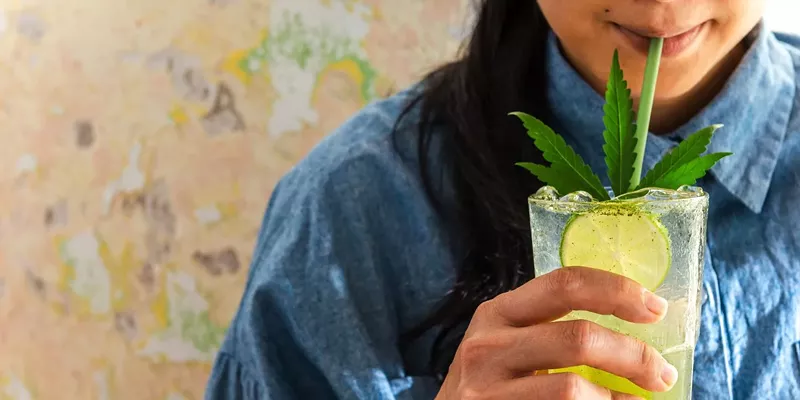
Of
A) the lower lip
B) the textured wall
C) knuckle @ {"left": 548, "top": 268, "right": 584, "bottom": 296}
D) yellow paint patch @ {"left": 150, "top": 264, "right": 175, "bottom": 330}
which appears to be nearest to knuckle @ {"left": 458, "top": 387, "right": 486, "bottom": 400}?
knuckle @ {"left": 548, "top": 268, "right": 584, "bottom": 296}

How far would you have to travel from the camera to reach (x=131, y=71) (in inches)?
58.2

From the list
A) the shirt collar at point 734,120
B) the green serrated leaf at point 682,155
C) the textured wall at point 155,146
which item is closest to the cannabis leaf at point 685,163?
the green serrated leaf at point 682,155

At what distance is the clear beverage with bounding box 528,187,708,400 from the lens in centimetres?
53

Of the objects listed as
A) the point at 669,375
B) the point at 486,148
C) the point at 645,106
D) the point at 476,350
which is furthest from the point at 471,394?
the point at 486,148

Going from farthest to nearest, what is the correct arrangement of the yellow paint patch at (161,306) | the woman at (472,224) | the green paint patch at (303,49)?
the yellow paint patch at (161,306)
the green paint patch at (303,49)
the woman at (472,224)

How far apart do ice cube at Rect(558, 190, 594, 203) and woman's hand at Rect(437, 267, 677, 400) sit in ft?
0.15

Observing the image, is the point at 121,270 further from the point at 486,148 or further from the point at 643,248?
the point at 643,248

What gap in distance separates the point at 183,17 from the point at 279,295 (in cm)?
75

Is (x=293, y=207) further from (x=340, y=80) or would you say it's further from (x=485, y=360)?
(x=340, y=80)

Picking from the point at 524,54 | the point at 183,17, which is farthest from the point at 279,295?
the point at 183,17

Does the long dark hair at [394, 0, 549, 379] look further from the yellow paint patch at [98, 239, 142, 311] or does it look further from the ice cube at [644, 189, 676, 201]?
the yellow paint patch at [98, 239, 142, 311]

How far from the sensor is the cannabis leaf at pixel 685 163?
0.56 m

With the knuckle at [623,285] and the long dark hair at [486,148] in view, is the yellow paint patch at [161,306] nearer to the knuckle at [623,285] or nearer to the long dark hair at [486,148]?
the long dark hair at [486,148]

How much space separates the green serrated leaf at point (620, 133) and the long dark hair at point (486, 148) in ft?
0.99
